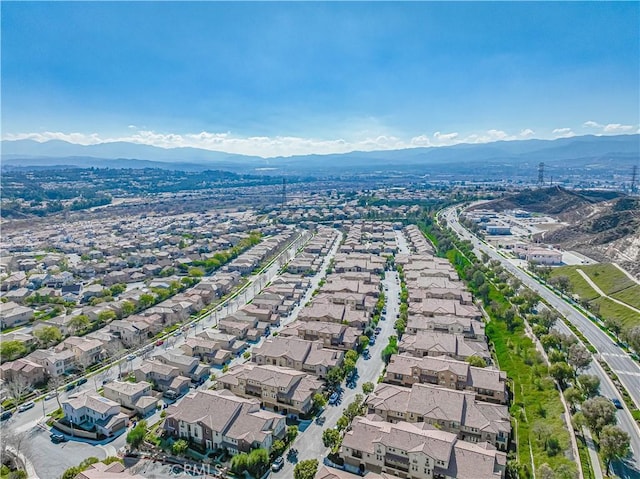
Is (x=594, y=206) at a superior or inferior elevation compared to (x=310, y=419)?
superior

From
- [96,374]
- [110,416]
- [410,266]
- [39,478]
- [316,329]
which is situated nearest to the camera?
[39,478]

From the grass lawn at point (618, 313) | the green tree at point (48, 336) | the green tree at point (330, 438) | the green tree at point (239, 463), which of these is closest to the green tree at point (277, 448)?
the green tree at point (239, 463)

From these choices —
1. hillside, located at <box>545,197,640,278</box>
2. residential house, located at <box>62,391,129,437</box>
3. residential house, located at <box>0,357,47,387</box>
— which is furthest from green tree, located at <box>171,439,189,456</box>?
hillside, located at <box>545,197,640,278</box>

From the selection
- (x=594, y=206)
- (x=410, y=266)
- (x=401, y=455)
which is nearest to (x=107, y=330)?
(x=401, y=455)

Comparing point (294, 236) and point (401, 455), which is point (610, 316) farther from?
point (294, 236)

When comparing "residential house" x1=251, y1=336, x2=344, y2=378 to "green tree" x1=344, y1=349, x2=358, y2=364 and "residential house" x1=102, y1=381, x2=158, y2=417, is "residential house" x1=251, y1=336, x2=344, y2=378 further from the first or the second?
"residential house" x1=102, y1=381, x2=158, y2=417

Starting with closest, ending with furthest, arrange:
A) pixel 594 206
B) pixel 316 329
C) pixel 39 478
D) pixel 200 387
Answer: pixel 39 478 → pixel 200 387 → pixel 316 329 → pixel 594 206

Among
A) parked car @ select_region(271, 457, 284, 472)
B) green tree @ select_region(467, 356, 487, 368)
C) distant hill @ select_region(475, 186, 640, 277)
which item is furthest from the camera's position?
distant hill @ select_region(475, 186, 640, 277)
